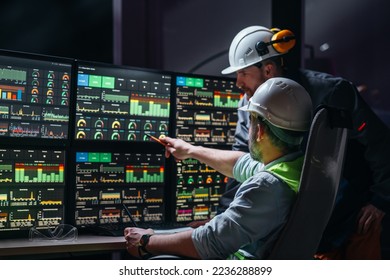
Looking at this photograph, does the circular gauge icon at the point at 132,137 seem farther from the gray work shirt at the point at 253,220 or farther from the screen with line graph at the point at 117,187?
the gray work shirt at the point at 253,220

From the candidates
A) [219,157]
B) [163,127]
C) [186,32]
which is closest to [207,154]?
[219,157]

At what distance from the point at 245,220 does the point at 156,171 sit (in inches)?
54.8

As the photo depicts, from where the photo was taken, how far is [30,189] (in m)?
3.26

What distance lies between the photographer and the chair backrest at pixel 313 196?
238 cm

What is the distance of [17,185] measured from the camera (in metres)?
3.22

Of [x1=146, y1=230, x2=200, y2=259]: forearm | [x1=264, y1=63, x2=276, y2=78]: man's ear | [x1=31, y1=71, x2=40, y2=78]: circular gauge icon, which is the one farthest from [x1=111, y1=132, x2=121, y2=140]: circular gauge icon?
[x1=146, y1=230, x2=200, y2=259]: forearm

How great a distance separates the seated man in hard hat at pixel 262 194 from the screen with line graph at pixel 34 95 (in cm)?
89

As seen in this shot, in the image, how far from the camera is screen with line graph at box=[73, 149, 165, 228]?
345 centimetres

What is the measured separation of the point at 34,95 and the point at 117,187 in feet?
2.22

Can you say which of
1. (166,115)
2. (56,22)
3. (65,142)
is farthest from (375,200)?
(56,22)

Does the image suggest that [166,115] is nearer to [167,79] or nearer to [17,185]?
[167,79]

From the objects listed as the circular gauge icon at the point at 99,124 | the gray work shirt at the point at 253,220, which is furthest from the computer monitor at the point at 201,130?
the gray work shirt at the point at 253,220

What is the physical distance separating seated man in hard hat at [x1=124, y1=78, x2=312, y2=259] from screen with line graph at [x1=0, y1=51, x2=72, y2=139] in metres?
0.89

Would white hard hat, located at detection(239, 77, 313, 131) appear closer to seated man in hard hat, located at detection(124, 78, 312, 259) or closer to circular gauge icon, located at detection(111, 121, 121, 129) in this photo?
seated man in hard hat, located at detection(124, 78, 312, 259)
